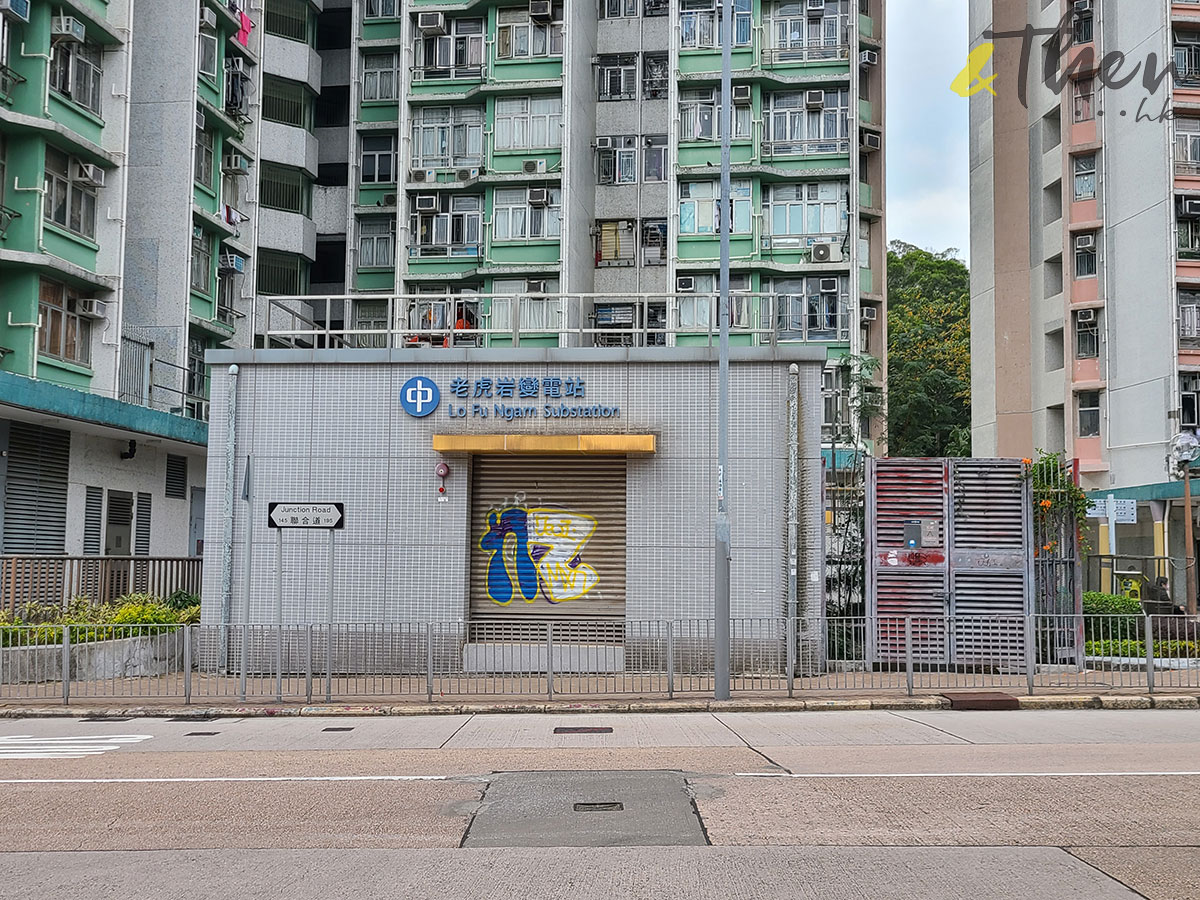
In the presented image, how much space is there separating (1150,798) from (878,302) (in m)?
33.0

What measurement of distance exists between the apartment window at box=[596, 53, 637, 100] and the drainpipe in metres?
23.8

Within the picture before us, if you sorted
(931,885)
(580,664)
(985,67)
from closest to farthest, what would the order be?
(931,885), (580,664), (985,67)

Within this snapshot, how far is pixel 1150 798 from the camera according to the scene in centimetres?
929

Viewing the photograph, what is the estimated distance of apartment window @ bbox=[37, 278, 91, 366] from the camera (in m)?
27.3

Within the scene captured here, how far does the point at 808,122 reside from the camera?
38562 mm

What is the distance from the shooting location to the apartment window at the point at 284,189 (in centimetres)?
4078

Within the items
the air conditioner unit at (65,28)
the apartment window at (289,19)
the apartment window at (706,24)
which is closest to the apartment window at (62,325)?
the air conditioner unit at (65,28)

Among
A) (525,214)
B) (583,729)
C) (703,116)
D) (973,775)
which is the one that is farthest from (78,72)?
(973,775)

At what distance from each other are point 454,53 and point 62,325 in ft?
55.1

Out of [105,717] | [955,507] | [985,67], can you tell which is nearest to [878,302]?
[985,67]

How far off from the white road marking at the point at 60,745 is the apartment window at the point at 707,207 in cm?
2731

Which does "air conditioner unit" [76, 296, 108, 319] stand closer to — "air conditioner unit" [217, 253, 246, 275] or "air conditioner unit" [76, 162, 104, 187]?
"air conditioner unit" [76, 162, 104, 187]

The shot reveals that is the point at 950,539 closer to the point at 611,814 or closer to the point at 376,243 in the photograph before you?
the point at 611,814

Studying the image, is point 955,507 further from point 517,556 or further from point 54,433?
point 54,433
